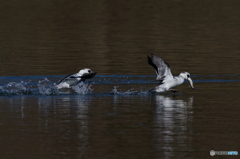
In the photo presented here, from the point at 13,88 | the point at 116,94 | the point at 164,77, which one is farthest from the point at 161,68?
the point at 13,88

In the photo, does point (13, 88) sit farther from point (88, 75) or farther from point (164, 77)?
A: point (164, 77)

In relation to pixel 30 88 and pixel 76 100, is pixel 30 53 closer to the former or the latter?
pixel 30 88

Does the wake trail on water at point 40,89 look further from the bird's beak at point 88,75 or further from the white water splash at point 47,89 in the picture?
the bird's beak at point 88,75

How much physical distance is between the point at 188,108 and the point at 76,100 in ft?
10.3

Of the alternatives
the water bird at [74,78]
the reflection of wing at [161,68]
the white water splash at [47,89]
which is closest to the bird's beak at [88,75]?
the water bird at [74,78]

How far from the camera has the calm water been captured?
13.4 meters

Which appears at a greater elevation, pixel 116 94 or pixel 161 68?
pixel 161 68

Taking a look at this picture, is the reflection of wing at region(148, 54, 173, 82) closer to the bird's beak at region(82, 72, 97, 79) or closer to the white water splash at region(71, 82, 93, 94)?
the bird's beak at region(82, 72, 97, 79)

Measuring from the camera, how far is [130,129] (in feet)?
48.2

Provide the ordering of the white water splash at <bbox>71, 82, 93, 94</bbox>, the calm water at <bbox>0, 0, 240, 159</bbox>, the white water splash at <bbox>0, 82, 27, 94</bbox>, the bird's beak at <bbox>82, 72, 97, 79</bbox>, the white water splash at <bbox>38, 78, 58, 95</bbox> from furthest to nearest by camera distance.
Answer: the bird's beak at <bbox>82, 72, 97, 79</bbox> < the white water splash at <bbox>71, 82, 93, 94</bbox> < the white water splash at <bbox>0, 82, 27, 94</bbox> < the white water splash at <bbox>38, 78, 58, 95</bbox> < the calm water at <bbox>0, 0, 240, 159</bbox>

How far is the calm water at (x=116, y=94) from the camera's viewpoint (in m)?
13.4

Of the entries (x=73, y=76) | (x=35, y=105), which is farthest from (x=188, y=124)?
(x=73, y=76)

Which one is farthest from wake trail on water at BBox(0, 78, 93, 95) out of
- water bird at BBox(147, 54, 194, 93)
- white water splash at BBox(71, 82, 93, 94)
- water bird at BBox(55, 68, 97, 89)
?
water bird at BBox(147, 54, 194, 93)

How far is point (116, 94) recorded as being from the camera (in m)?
19.9
